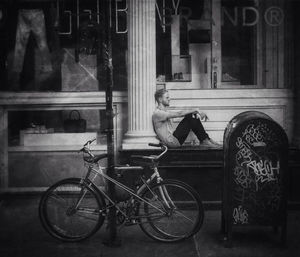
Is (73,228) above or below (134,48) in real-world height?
below

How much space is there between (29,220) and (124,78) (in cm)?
278

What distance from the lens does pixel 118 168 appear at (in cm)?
608

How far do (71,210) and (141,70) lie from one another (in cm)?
281

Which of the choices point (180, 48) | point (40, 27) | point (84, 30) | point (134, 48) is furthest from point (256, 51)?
point (40, 27)

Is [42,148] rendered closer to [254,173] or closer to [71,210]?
[71,210]

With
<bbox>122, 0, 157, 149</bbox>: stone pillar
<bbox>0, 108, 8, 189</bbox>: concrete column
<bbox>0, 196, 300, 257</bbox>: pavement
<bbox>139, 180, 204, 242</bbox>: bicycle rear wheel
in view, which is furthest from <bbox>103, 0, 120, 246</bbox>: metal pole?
<bbox>0, 108, 8, 189</bbox>: concrete column

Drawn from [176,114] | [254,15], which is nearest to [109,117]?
[176,114]

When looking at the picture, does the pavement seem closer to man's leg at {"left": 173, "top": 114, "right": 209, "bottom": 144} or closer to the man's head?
man's leg at {"left": 173, "top": 114, "right": 209, "bottom": 144}

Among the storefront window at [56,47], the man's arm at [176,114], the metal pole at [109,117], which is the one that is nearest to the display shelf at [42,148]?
the storefront window at [56,47]

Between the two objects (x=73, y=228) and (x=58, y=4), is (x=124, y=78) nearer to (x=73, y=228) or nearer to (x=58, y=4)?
(x=58, y=4)

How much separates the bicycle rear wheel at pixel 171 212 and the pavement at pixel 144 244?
0.44 feet

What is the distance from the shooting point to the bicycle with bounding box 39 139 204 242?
19.6 feet

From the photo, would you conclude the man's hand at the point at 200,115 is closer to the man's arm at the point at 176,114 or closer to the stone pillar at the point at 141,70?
the man's arm at the point at 176,114

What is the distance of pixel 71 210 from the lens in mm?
6121
